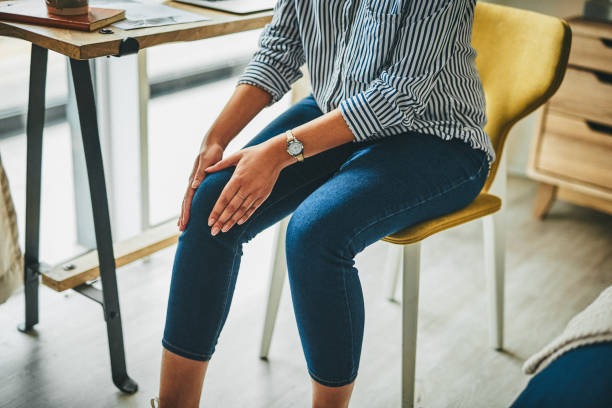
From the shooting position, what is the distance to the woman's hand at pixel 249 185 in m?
0.99

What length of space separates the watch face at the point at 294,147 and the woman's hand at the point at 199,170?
17 cm

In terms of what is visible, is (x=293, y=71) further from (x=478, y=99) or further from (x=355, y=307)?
(x=355, y=307)

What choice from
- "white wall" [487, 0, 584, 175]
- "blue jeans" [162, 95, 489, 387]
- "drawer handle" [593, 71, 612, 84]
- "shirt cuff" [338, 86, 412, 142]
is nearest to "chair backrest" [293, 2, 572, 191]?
"blue jeans" [162, 95, 489, 387]

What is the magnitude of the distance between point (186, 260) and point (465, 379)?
72cm

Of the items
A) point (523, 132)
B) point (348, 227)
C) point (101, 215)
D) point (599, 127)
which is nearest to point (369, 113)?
point (348, 227)

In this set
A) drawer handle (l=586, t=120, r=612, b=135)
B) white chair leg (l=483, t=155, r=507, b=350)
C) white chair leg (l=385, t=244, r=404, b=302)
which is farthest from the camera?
drawer handle (l=586, t=120, r=612, b=135)

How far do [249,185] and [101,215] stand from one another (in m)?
0.35

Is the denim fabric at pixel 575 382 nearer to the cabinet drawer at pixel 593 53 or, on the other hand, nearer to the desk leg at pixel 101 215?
the desk leg at pixel 101 215

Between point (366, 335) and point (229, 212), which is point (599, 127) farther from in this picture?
point (229, 212)

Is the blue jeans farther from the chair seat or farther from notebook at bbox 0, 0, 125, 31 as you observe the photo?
notebook at bbox 0, 0, 125, 31

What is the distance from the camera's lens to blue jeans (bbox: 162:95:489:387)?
0.96 m

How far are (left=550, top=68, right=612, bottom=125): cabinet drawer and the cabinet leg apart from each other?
0.88ft

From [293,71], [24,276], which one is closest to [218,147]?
[293,71]

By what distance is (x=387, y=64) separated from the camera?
108 centimetres
